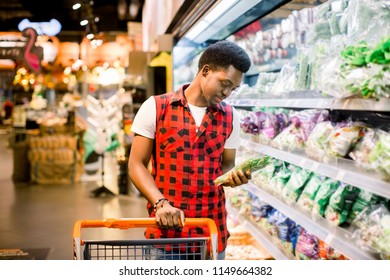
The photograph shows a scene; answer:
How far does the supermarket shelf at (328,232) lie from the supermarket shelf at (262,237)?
0.29m

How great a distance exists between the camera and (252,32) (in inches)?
169

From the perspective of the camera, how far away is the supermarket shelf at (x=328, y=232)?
2.32 metres

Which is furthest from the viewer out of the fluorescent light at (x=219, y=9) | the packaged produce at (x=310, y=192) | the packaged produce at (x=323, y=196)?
the fluorescent light at (x=219, y=9)

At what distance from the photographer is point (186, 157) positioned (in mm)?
2449

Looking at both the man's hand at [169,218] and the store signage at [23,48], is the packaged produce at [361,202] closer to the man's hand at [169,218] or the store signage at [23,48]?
the man's hand at [169,218]

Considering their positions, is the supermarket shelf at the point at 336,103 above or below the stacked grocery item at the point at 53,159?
above

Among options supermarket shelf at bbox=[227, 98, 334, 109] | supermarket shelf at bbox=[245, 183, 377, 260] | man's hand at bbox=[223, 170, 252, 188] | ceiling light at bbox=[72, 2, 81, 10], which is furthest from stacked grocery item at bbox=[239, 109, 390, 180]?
ceiling light at bbox=[72, 2, 81, 10]

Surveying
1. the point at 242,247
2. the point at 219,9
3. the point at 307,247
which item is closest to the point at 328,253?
the point at 307,247

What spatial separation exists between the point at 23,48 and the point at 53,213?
91.2 inches

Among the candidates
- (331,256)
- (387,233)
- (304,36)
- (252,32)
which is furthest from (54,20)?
(387,233)

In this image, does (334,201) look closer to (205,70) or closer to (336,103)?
(336,103)

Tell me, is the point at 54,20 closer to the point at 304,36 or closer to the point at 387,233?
the point at 304,36

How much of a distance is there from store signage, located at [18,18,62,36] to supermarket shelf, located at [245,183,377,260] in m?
1.87

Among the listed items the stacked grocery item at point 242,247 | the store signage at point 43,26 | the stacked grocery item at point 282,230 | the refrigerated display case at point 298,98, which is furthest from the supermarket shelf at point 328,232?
the store signage at point 43,26
